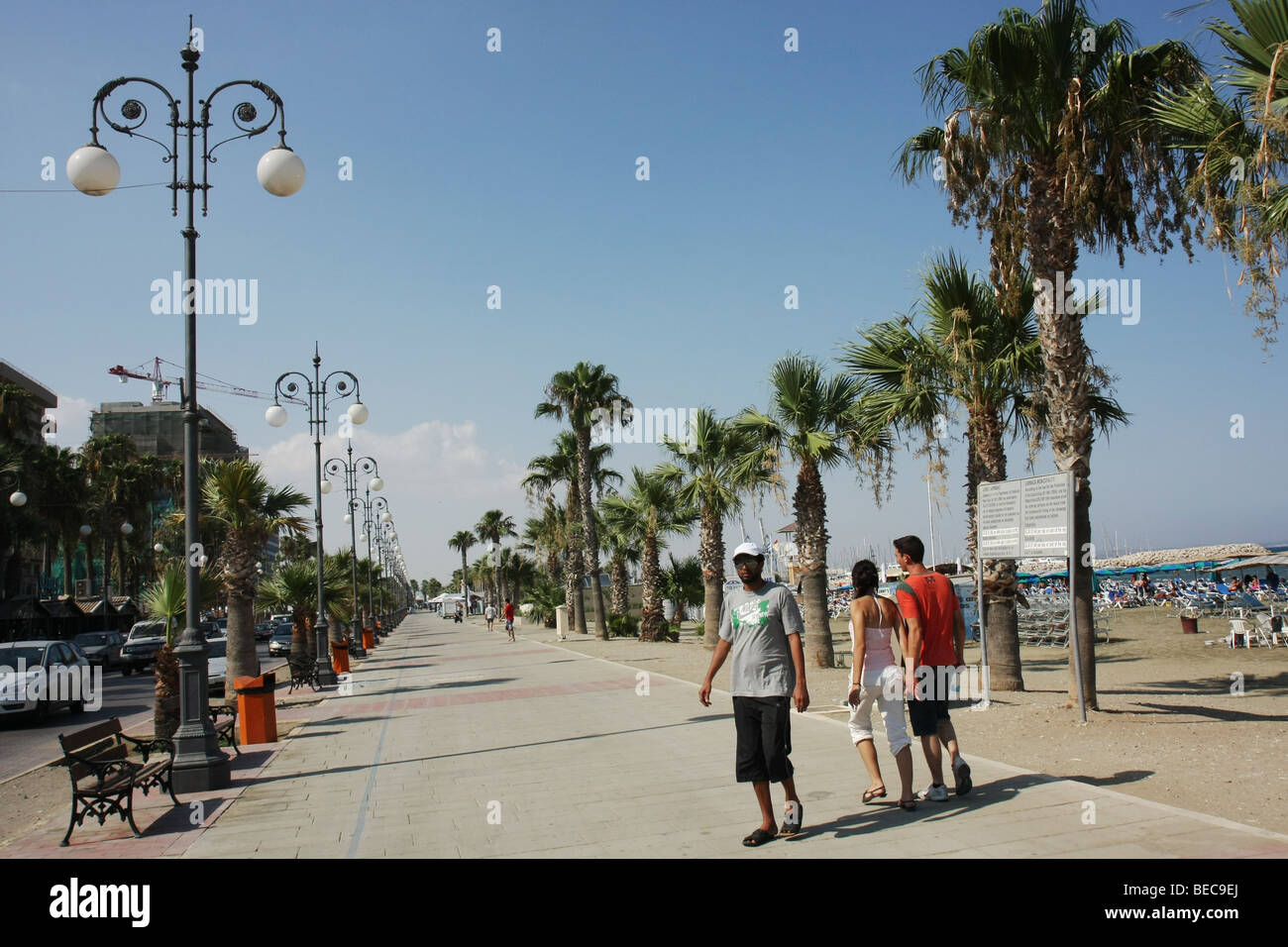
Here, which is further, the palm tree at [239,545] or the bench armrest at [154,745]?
the palm tree at [239,545]

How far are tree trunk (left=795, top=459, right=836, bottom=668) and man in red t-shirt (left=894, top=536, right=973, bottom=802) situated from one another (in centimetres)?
1233

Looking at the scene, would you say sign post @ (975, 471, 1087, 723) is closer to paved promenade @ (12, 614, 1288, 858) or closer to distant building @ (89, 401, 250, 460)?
paved promenade @ (12, 614, 1288, 858)

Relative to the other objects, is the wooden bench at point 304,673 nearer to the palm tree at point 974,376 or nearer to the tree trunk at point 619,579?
the palm tree at point 974,376

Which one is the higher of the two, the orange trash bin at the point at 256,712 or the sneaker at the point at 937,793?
the sneaker at the point at 937,793

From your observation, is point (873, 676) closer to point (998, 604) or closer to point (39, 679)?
point (998, 604)

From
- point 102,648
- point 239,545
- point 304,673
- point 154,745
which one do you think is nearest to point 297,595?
point 304,673

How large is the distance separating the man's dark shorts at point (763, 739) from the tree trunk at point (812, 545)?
13583 mm

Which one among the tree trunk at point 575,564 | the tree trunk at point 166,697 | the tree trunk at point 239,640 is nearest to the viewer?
the tree trunk at point 166,697

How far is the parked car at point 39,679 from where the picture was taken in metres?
16.5

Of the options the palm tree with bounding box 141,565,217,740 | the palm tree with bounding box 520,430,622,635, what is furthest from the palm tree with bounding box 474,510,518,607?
the palm tree with bounding box 141,565,217,740

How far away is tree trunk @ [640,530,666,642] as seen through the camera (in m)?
32.8

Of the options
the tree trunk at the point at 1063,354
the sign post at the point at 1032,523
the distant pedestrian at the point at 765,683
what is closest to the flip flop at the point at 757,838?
the distant pedestrian at the point at 765,683

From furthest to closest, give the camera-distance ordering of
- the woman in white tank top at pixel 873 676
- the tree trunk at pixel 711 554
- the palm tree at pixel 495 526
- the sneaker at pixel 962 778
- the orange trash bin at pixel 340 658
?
the palm tree at pixel 495 526, the orange trash bin at pixel 340 658, the tree trunk at pixel 711 554, the sneaker at pixel 962 778, the woman in white tank top at pixel 873 676

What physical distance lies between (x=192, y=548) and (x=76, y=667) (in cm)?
1191
